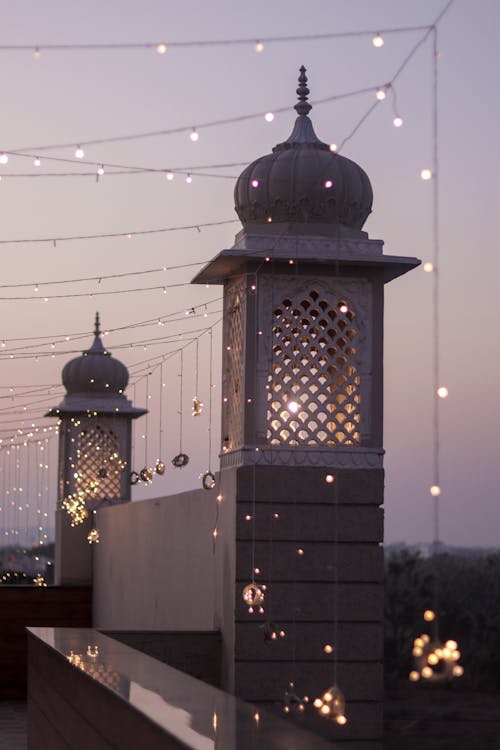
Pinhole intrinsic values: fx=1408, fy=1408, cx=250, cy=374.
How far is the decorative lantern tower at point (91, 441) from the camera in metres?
13.4

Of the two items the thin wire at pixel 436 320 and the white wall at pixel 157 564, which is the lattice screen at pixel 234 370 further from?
the thin wire at pixel 436 320

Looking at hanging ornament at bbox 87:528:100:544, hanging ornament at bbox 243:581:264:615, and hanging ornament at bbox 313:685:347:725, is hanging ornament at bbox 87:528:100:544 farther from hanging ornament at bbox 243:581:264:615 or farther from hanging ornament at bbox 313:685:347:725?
hanging ornament at bbox 313:685:347:725

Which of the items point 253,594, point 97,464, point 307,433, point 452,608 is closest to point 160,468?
point 97,464

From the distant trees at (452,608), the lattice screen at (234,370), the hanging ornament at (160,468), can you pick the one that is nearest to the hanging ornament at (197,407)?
the lattice screen at (234,370)

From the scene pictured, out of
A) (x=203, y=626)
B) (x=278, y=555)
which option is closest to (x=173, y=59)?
(x=278, y=555)

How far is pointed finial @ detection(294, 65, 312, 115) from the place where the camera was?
6.97 meters

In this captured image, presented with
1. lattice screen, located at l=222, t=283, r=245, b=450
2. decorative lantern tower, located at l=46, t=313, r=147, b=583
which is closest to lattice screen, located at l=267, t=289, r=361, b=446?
lattice screen, located at l=222, t=283, r=245, b=450

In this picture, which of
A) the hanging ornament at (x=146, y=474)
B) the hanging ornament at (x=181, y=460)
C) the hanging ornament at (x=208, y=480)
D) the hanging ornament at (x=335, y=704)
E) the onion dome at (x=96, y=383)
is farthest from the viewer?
the onion dome at (x=96, y=383)

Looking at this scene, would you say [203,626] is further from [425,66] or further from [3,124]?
[425,66]

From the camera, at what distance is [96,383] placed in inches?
530

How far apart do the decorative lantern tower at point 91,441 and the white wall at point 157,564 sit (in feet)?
1.22

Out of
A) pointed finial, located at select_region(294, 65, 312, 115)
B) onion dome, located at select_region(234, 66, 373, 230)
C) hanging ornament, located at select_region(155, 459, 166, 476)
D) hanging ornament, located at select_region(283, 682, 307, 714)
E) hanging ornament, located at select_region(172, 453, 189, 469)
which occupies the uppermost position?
pointed finial, located at select_region(294, 65, 312, 115)

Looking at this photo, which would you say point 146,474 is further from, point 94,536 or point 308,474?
point 308,474

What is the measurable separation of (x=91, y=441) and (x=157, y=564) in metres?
3.90
